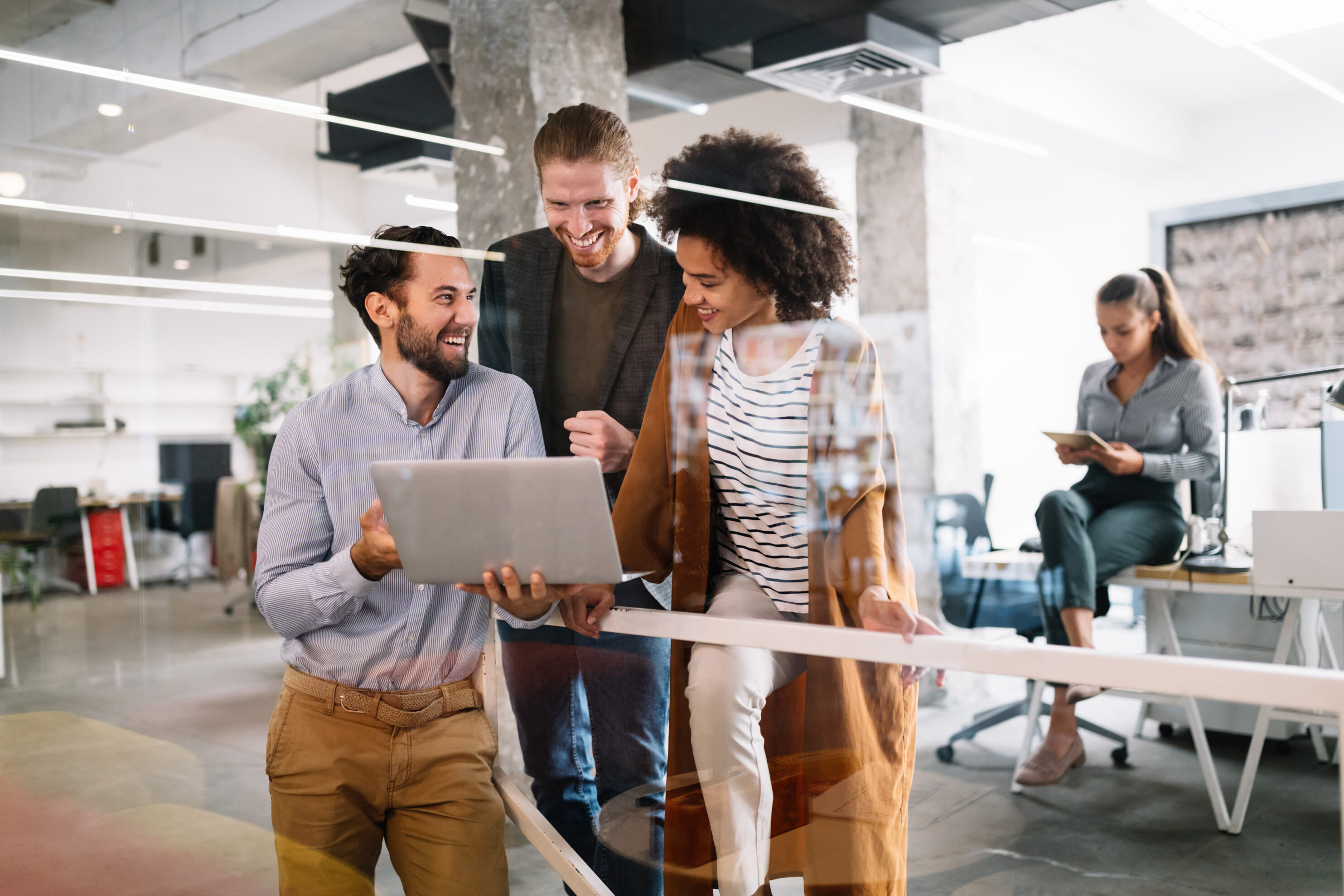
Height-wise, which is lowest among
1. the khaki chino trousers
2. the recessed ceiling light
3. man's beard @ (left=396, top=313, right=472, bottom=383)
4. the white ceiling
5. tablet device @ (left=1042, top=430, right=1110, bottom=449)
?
the khaki chino trousers

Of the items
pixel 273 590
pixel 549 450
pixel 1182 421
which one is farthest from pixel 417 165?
pixel 1182 421

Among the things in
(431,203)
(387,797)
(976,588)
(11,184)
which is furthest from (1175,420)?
(11,184)

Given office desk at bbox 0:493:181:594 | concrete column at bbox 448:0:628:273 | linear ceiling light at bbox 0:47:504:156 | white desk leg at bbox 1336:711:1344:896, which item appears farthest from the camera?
office desk at bbox 0:493:181:594

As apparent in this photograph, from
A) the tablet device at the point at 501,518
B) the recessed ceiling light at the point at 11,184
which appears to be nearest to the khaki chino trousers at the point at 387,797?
the tablet device at the point at 501,518

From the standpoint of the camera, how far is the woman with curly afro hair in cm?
145

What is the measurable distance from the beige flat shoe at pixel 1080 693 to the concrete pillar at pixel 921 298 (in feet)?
0.84

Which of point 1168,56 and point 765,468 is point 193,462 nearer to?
point 765,468

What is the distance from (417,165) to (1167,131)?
4.78 feet

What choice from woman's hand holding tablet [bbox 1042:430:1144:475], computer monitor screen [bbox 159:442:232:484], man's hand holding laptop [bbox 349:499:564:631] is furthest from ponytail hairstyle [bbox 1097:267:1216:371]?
computer monitor screen [bbox 159:442:232:484]

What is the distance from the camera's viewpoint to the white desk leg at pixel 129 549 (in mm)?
2512

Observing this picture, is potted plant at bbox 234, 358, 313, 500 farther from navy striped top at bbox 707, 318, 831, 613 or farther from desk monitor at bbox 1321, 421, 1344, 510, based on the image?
desk monitor at bbox 1321, 421, 1344, 510

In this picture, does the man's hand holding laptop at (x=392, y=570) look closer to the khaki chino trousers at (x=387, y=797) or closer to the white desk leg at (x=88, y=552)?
the khaki chino trousers at (x=387, y=797)

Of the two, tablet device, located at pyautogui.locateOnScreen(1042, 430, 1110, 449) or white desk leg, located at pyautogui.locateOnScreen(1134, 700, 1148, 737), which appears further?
tablet device, located at pyautogui.locateOnScreen(1042, 430, 1110, 449)

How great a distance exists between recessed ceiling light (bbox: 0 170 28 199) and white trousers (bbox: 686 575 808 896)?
2365 millimetres
